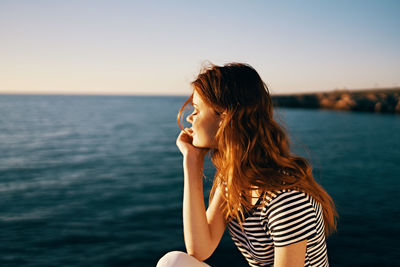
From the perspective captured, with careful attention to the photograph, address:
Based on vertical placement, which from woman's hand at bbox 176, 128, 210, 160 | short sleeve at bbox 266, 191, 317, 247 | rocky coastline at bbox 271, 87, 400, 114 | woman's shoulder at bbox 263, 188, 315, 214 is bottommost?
rocky coastline at bbox 271, 87, 400, 114

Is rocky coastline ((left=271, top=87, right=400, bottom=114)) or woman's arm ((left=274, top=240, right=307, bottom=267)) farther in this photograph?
rocky coastline ((left=271, top=87, right=400, bottom=114))

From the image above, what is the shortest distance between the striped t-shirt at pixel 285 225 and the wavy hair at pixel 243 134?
11 centimetres

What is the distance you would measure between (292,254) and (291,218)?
0.19 meters

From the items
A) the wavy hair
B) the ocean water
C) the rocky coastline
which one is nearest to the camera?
the wavy hair

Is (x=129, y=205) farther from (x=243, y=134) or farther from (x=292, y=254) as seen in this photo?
(x=292, y=254)

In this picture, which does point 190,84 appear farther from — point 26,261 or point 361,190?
point 361,190

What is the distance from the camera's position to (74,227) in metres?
6.27

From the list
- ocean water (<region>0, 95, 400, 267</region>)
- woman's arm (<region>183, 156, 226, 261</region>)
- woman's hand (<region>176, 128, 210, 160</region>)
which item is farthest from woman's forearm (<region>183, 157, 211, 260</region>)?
ocean water (<region>0, 95, 400, 267</region>)

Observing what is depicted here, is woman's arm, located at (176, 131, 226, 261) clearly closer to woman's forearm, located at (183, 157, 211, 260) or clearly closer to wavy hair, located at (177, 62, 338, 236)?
woman's forearm, located at (183, 157, 211, 260)

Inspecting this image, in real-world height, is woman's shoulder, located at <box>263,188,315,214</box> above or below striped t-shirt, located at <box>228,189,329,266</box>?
above

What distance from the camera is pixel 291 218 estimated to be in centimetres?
146

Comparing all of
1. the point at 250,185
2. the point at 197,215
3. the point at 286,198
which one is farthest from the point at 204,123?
the point at 286,198

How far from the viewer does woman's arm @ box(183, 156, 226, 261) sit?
2.01 metres

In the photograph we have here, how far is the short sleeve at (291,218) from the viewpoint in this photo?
146cm
